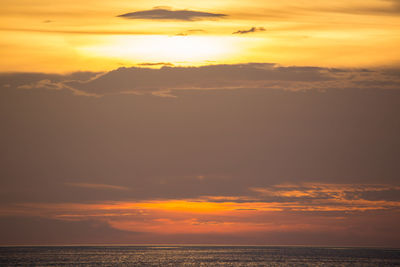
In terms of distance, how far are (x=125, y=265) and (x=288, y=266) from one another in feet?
141

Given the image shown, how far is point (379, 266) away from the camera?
17238 centimetres

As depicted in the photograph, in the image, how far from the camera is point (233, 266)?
170000 millimetres

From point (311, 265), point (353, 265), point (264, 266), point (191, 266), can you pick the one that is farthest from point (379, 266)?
point (191, 266)

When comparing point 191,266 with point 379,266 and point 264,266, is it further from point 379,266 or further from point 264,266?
point 379,266

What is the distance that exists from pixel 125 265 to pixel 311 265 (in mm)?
49928

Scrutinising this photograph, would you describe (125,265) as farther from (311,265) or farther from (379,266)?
(379,266)

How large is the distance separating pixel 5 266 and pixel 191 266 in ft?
157

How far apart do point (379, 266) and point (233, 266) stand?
129 ft

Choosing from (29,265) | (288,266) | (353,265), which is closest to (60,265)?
(29,265)

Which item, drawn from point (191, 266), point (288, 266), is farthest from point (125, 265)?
point (288, 266)

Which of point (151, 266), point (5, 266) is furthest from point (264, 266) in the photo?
point (5, 266)

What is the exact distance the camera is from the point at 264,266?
169m

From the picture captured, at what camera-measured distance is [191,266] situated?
166m

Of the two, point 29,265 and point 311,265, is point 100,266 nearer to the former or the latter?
point 29,265
